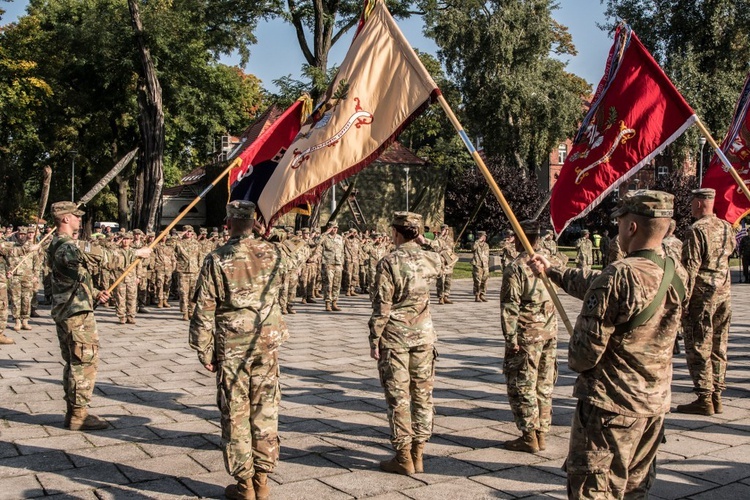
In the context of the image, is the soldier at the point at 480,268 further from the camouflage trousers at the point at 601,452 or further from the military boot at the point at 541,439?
the camouflage trousers at the point at 601,452

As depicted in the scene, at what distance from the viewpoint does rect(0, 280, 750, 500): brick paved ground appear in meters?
5.34

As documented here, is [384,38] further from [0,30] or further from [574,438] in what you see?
[0,30]

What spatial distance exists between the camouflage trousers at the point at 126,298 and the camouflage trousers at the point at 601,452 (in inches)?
514

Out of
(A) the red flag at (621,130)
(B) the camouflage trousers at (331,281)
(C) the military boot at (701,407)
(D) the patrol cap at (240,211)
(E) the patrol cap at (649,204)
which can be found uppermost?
(A) the red flag at (621,130)

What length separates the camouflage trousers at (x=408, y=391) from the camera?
18.5 feet

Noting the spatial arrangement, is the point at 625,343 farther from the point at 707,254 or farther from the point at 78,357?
the point at 78,357

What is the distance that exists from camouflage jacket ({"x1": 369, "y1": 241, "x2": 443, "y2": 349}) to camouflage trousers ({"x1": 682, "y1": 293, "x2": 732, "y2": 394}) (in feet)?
10.2

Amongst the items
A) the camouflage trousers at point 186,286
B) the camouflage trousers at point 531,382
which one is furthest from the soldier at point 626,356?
the camouflage trousers at point 186,286

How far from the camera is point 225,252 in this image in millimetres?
5352

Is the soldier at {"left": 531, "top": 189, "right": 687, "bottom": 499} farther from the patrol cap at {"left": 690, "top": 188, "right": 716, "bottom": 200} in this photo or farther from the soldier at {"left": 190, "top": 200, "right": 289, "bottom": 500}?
the patrol cap at {"left": 690, "top": 188, "right": 716, "bottom": 200}

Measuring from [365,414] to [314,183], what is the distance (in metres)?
2.59

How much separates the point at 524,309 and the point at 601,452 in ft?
8.70

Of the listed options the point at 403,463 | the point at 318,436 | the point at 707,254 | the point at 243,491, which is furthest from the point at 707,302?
the point at 243,491

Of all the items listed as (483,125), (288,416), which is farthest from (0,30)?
(288,416)
